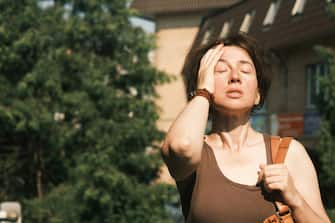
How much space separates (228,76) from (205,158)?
11.6 inches

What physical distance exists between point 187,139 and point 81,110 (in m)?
21.0

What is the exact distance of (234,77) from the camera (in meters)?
2.92

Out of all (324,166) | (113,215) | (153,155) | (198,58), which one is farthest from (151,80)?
(198,58)

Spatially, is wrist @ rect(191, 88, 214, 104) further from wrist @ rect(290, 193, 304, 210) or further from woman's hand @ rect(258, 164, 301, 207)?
wrist @ rect(290, 193, 304, 210)

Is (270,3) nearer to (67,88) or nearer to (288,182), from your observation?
(67,88)

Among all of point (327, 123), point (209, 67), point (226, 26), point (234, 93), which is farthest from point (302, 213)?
point (226, 26)

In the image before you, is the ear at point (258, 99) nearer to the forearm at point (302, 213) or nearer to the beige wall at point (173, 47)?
the forearm at point (302, 213)

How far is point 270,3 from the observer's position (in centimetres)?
2905

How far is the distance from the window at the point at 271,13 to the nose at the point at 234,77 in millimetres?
25813

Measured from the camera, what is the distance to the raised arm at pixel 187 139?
266 cm

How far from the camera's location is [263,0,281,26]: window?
28531mm

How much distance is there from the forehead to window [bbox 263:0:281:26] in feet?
84.3

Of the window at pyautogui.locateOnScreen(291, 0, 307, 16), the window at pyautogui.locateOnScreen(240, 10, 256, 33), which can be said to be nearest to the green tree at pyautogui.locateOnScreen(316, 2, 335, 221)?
the window at pyautogui.locateOnScreen(291, 0, 307, 16)

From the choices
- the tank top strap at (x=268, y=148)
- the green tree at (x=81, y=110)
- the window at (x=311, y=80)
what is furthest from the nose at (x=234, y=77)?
the window at (x=311, y=80)
